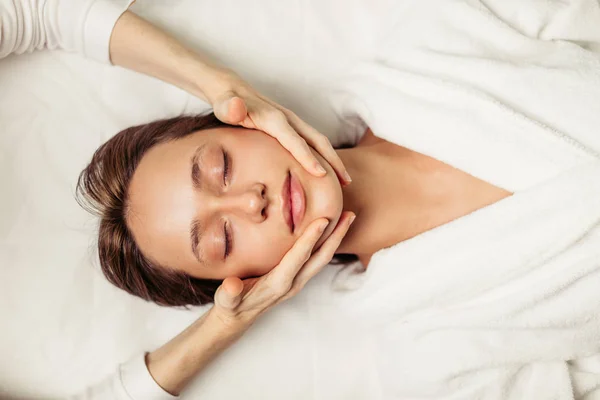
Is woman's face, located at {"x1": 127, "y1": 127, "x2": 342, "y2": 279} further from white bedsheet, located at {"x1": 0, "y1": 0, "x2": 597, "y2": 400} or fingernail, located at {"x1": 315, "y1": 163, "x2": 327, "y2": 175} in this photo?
white bedsheet, located at {"x1": 0, "y1": 0, "x2": 597, "y2": 400}

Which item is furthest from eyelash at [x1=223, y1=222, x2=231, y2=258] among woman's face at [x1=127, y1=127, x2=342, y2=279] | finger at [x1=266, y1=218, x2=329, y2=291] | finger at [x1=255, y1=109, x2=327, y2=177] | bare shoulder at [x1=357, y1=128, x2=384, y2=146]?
bare shoulder at [x1=357, y1=128, x2=384, y2=146]

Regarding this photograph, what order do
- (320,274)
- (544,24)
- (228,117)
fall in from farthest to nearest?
(320,274) < (544,24) < (228,117)

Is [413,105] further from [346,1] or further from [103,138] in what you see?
[103,138]

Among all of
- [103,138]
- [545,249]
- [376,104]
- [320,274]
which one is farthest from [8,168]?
[545,249]

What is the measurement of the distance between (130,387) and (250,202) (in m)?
0.60

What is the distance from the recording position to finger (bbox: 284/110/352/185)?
1.23 metres

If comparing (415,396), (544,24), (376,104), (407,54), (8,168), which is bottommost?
(415,396)

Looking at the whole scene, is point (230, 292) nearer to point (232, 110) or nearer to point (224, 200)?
point (224, 200)

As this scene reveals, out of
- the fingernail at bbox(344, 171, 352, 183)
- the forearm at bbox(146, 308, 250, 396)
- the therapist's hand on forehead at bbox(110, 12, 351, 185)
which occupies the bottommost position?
the forearm at bbox(146, 308, 250, 396)

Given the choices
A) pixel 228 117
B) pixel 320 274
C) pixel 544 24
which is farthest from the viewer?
pixel 320 274

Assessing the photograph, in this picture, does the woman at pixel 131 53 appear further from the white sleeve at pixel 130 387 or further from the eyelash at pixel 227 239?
the eyelash at pixel 227 239

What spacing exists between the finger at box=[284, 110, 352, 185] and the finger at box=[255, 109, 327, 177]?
4 cm

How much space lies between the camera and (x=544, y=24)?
4.26 ft

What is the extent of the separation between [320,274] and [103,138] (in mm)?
702
